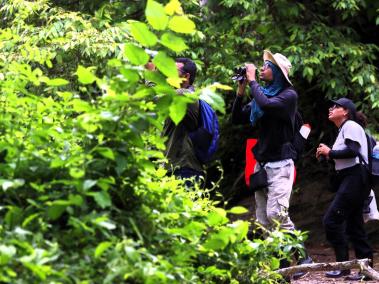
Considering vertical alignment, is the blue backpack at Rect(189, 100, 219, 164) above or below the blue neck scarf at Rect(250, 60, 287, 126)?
below

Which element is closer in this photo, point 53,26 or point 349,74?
point 53,26

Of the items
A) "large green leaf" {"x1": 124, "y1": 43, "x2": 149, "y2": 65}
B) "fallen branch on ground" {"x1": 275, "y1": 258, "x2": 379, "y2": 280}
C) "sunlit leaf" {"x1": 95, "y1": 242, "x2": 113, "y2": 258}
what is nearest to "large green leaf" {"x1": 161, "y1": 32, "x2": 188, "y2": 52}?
"large green leaf" {"x1": 124, "y1": 43, "x2": 149, "y2": 65}

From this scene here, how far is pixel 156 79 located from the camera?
2.94 meters

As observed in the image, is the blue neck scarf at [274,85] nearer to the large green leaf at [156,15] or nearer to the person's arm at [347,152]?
the person's arm at [347,152]

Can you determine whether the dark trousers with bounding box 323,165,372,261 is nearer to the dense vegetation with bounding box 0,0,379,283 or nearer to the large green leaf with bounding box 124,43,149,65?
the dense vegetation with bounding box 0,0,379,283

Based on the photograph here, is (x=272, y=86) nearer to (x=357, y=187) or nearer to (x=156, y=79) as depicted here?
A: (x=357, y=187)

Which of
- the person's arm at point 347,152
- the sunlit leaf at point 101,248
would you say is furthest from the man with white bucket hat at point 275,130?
the sunlit leaf at point 101,248

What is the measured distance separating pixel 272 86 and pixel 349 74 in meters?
2.65

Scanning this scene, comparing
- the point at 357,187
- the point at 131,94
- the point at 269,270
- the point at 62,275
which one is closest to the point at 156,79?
the point at 131,94

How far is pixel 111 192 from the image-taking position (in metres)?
2.89

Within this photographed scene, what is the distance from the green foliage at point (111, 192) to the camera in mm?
2551

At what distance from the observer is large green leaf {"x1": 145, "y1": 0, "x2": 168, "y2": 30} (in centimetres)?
270

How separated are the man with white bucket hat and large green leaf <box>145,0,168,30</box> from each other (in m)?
3.44

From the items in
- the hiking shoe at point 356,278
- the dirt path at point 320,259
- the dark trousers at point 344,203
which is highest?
the dark trousers at point 344,203
